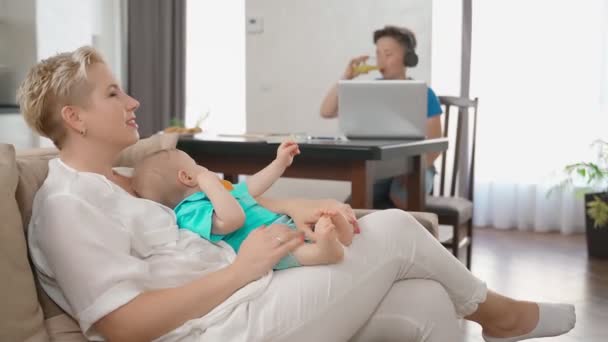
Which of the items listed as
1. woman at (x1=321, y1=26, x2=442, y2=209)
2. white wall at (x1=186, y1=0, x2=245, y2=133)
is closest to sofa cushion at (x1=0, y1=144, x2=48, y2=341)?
woman at (x1=321, y1=26, x2=442, y2=209)

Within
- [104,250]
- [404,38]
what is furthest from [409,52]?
[104,250]

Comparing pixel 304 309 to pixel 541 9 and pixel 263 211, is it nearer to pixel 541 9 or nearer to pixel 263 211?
pixel 263 211

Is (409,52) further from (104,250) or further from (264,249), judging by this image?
(104,250)

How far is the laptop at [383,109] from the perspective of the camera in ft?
10.2

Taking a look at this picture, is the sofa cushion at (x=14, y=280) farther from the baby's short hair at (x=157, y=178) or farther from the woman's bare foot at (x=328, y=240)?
the woman's bare foot at (x=328, y=240)

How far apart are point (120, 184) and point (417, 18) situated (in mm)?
3890

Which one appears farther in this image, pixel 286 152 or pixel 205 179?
pixel 286 152

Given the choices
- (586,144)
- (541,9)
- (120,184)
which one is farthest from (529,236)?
(120,184)

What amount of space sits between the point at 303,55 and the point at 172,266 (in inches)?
165

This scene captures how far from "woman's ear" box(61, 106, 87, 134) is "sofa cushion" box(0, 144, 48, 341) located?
205 millimetres

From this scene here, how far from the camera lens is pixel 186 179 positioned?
1827 mm

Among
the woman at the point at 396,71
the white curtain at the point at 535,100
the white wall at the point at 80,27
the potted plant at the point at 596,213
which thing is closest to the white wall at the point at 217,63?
the white wall at the point at 80,27

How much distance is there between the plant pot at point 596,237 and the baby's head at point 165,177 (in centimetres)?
321

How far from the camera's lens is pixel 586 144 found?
5.09 meters
